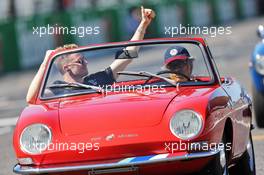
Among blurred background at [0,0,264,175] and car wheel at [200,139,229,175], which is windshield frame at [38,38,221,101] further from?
blurred background at [0,0,264,175]

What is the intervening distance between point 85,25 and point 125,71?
23933mm

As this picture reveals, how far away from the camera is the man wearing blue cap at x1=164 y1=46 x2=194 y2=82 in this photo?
756 cm

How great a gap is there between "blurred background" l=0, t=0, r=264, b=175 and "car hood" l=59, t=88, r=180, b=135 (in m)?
9.01

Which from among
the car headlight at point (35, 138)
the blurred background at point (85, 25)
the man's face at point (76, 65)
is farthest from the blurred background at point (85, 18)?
the car headlight at point (35, 138)

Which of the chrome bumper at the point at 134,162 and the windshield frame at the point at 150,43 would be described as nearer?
the chrome bumper at the point at 134,162

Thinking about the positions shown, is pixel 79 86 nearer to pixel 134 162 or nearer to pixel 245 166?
pixel 134 162

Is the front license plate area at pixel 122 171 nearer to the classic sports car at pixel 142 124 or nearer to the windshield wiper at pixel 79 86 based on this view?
the classic sports car at pixel 142 124

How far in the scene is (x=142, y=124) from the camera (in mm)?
6582

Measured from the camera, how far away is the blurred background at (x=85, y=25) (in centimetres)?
2453

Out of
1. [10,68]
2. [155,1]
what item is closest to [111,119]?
[10,68]

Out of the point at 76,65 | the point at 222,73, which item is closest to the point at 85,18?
the point at 222,73

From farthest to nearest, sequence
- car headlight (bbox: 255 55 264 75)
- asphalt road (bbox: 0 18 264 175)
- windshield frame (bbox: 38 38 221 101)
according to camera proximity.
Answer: car headlight (bbox: 255 55 264 75)
asphalt road (bbox: 0 18 264 175)
windshield frame (bbox: 38 38 221 101)

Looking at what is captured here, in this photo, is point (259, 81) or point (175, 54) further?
point (259, 81)

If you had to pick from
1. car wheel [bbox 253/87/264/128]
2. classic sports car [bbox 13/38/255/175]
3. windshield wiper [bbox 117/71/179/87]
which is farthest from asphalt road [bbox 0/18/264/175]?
windshield wiper [bbox 117/71/179/87]
